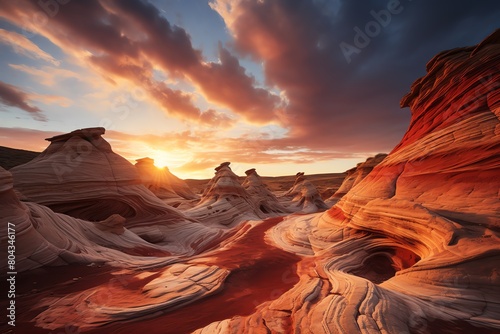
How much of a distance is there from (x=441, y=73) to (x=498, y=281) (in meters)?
9.72

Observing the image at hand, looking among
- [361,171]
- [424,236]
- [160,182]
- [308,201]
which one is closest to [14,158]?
[160,182]

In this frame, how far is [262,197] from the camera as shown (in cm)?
3562

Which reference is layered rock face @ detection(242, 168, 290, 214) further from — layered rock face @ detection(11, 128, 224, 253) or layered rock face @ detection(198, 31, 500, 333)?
layered rock face @ detection(198, 31, 500, 333)

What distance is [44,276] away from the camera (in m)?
6.57

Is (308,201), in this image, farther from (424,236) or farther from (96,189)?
(424,236)

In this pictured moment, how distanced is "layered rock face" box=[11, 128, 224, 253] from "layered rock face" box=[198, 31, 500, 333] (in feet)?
30.1

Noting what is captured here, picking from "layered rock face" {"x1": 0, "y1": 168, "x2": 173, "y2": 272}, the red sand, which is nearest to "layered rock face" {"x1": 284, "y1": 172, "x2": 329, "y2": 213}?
the red sand

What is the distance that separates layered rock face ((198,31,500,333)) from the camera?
3902mm

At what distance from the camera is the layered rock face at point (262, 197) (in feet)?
112

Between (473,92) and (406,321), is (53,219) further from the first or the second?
(473,92)

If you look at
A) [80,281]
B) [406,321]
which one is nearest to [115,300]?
[80,281]

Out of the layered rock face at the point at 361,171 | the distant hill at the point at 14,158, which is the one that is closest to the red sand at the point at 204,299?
the layered rock face at the point at 361,171

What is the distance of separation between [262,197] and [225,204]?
36.2 feet

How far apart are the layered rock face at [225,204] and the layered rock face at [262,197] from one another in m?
2.69
